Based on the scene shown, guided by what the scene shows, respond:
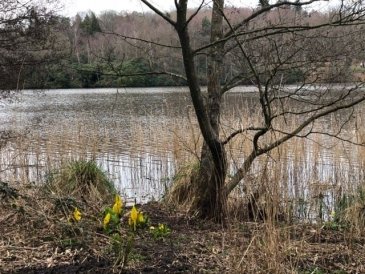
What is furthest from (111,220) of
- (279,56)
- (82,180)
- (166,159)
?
(166,159)

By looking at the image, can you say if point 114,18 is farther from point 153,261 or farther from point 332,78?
point 153,261

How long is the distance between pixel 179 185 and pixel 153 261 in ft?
9.52

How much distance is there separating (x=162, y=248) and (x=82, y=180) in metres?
3.30

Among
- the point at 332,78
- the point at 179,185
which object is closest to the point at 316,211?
the point at 179,185

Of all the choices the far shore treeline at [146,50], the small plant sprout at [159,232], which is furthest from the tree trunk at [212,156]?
the small plant sprout at [159,232]

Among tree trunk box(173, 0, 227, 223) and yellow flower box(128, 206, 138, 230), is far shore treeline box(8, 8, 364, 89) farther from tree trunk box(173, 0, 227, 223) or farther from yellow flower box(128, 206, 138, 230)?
yellow flower box(128, 206, 138, 230)

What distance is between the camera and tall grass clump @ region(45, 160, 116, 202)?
6729 mm

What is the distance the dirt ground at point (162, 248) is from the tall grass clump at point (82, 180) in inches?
73.7

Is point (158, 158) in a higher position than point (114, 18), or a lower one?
lower

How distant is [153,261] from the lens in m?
3.66

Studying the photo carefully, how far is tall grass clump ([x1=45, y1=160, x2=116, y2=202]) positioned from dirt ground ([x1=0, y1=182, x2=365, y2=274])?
1.87 m

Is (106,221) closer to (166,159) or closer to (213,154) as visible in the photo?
(213,154)

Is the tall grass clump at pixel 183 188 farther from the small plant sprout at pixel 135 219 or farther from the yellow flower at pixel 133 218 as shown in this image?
the yellow flower at pixel 133 218

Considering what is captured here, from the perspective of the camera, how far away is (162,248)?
3.98m
